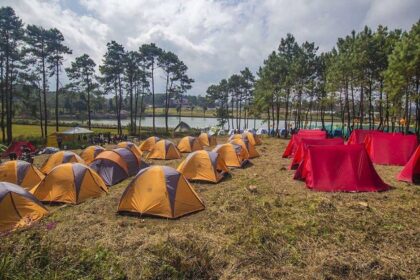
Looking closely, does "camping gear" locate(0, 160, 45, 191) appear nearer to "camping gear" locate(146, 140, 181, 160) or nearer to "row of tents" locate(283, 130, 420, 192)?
"camping gear" locate(146, 140, 181, 160)

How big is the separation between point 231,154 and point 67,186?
8829mm

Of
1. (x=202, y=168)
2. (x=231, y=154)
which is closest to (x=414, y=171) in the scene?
(x=202, y=168)

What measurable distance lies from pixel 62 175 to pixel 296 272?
349 inches

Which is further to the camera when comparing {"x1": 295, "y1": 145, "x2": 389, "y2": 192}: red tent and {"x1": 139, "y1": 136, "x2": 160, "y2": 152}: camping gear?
{"x1": 139, "y1": 136, "x2": 160, "y2": 152}: camping gear

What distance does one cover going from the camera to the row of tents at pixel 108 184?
9242 mm

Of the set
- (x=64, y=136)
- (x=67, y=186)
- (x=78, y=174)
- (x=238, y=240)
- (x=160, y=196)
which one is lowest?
(x=238, y=240)

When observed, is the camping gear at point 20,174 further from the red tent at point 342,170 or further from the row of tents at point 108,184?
the red tent at point 342,170

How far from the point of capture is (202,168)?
1364 cm

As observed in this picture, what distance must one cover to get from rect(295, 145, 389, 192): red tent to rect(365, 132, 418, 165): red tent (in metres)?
6.14

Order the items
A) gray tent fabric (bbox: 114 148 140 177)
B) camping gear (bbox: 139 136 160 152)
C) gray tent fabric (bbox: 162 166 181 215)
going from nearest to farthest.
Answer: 1. gray tent fabric (bbox: 162 166 181 215)
2. gray tent fabric (bbox: 114 148 140 177)
3. camping gear (bbox: 139 136 160 152)

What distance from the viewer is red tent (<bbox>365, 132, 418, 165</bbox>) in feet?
54.1

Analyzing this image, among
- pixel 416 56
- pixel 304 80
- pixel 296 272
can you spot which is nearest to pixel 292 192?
pixel 296 272

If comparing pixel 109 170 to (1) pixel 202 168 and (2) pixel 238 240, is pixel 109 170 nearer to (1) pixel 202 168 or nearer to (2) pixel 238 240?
(1) pixel 202 168

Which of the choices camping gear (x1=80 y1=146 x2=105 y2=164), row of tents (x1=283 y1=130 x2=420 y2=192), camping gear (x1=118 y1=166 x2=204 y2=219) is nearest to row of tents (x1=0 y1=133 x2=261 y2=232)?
camping gear (x1=118 y1=166 x2=204 y2=219)
